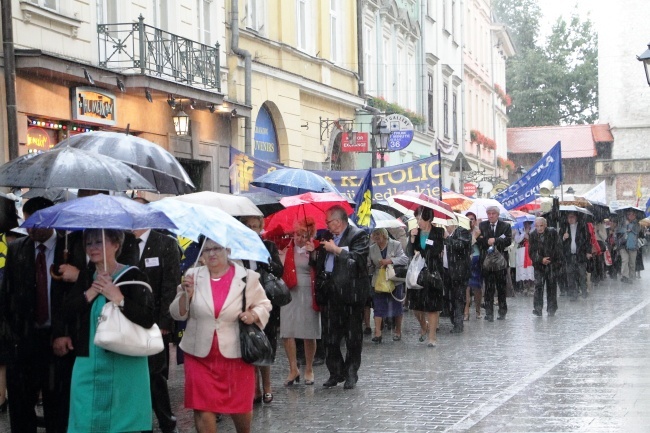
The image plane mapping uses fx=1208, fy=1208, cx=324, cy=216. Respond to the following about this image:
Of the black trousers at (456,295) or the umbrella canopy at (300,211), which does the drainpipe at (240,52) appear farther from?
the umbrella canopy at (300,211)

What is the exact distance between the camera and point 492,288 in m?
19.5

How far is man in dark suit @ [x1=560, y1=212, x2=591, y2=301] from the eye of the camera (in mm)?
24453

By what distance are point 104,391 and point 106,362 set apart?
16 centimetres

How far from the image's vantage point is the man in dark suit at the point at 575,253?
2445 cm

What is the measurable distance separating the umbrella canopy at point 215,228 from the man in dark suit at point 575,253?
692 inches

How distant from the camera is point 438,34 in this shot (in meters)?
42.7

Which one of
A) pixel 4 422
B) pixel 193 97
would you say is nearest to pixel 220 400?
pixel 4 422

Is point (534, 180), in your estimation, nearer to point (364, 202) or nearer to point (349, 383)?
point (364, 202)

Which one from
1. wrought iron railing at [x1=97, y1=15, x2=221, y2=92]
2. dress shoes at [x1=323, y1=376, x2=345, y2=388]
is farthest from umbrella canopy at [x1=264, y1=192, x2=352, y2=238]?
wrought iron railing at [x1=97, y1=15, x2=221, y2=92]

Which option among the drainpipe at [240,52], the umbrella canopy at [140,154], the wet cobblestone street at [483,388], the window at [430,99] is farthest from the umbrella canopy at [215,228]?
the window at [430,99]

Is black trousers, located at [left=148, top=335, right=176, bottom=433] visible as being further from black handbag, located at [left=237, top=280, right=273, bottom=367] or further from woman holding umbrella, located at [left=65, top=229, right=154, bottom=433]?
woman holding umbrella, located at [left=65, top=229, right=154, bottom=433]

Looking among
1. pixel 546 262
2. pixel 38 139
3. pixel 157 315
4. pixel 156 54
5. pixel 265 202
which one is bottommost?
pixel 546 262

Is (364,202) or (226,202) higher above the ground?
(226,202)

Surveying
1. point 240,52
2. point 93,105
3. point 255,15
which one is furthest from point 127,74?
point 255,15
